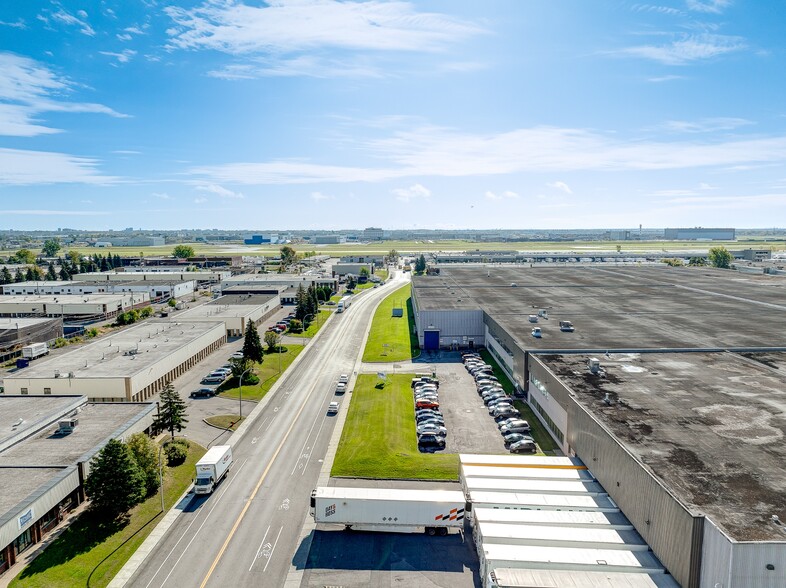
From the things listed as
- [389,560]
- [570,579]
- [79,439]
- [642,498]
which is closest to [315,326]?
[79,439]

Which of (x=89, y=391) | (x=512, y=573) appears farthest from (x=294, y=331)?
(x=512, y=573)

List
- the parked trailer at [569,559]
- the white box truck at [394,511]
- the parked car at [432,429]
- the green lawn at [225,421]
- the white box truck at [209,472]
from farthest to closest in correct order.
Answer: the green lawn at [225,421], the parked car at [432,429], the white box truck at [209,472], the white box truck at [394,511], the parked trailer at [569,559]

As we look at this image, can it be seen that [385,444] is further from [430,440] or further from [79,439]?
[79,439]

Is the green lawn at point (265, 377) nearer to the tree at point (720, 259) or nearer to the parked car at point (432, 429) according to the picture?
the parked car at point (432, 429)

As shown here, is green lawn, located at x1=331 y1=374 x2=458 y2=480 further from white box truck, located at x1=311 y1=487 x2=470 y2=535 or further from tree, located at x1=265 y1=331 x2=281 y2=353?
tree, located at x1=265 y1=331 x2=281 y2=353

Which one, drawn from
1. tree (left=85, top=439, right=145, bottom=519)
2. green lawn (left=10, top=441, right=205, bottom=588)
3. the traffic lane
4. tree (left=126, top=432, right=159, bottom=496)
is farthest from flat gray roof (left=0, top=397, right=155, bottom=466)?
the traffic lane

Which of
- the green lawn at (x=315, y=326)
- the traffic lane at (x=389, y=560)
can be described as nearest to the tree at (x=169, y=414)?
the traffic lane at (x=389, y=560)

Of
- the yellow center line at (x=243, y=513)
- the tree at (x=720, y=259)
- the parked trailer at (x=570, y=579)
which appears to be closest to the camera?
the parked trailer at (x=570, y=579)
